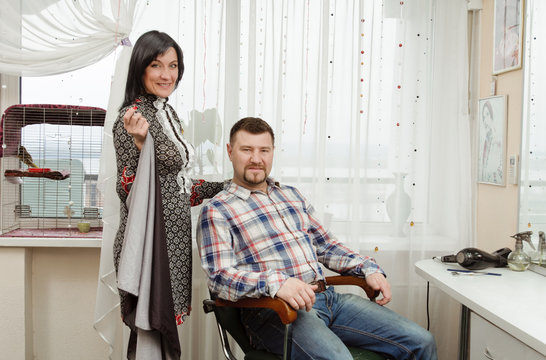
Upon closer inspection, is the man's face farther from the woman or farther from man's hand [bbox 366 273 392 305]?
man's hand [bbox 366 273 392 305]

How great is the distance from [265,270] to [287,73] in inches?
41.5

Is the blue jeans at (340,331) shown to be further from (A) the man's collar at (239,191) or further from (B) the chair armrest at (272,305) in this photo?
(A) the man's collar at (239,191)

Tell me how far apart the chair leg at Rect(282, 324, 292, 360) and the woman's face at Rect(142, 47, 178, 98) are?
3.13 feet

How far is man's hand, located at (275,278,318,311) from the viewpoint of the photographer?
1.58m

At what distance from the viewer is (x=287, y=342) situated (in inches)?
63.3

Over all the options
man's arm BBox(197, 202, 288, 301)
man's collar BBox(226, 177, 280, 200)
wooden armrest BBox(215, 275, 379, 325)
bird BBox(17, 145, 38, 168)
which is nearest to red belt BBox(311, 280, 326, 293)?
wooden armrest BBox(215, 275, 379, 325)

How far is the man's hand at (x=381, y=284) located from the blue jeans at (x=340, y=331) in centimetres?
6

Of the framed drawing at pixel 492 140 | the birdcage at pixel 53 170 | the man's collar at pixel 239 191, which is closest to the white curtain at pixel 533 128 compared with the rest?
the framed drawing at pixel 492 140

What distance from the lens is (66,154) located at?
8.17 ft

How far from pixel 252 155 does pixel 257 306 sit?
1.89 ft

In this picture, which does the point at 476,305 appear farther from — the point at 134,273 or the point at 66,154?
the point at 66,154

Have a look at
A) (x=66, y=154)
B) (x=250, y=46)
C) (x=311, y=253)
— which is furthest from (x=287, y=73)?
(x=66, y=154)

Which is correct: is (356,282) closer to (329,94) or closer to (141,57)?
(329,94)

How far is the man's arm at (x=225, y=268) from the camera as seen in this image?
5.35 feet
